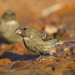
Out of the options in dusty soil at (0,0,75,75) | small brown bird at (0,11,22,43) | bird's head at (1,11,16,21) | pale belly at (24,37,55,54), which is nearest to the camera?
dusty soil at (0,0,75,75)

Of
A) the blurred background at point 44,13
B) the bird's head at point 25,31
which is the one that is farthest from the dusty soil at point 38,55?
the bird's head at point 25,31

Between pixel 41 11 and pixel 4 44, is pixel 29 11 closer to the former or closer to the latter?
pixel 41 11

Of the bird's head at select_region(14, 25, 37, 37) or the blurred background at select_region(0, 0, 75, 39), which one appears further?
the blurred background at select_region(0, 0, 75, 39)

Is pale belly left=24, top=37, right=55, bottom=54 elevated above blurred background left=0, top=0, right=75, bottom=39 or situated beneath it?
situated beneath

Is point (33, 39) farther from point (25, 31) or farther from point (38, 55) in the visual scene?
point (38, 55)

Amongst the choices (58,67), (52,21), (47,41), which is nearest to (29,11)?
(52,21)

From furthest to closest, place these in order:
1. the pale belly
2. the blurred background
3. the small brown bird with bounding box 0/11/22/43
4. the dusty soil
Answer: the blurred background → the small brown bird with bounding box 0/11/22/43 → the pale belly → the dusty soil

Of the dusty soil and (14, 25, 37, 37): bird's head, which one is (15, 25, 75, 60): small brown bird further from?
the dusty soil

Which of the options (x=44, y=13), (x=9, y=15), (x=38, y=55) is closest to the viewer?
(x=38, y=55)

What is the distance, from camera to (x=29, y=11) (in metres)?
18.6

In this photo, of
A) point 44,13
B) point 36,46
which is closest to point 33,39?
point 36,46

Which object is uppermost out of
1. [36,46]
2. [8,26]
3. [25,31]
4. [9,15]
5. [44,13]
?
[44,13]

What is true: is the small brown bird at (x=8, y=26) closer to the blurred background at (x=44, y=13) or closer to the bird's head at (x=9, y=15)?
the bird's head at (x=9, y=15)

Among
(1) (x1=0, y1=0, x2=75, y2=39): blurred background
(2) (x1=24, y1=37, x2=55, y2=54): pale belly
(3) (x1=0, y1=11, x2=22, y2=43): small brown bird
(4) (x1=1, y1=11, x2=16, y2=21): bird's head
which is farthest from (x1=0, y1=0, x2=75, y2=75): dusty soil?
(4) (x1=1, y1=11, x2=16, y2=21): bird's head
